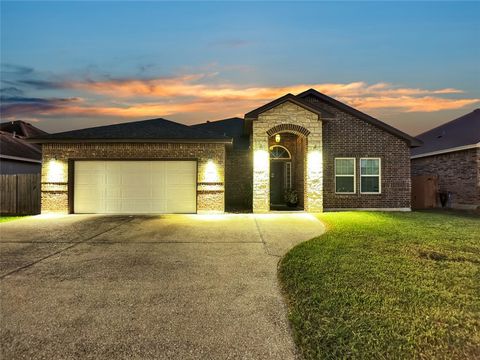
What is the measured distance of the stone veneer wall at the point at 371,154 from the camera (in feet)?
45.2

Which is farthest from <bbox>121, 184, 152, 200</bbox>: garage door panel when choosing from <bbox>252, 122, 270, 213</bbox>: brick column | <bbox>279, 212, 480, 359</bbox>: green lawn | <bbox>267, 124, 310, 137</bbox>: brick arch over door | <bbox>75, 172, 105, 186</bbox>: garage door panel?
<bbox>279, 212, 480, 359</bbox>: green lawn

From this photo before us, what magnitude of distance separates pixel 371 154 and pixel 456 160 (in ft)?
18.0

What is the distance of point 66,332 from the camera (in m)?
3.18

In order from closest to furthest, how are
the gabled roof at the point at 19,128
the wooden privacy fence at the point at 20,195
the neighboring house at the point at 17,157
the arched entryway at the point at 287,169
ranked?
the wooden privacy fence at the point at 20,195, the arched entryway at the point at 287,169, the neighboring house at the point at 17,157, the gabled roof at the point at 19,128

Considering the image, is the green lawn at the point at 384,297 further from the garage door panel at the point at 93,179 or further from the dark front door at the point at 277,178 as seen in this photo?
the garage door panel at the point at 93,179

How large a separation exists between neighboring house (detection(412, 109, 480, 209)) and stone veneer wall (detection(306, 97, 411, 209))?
346 centimetres

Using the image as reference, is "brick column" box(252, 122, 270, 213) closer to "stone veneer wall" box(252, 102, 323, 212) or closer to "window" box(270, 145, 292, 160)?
"stone veneer wall" box(252, 102, 323, 212)

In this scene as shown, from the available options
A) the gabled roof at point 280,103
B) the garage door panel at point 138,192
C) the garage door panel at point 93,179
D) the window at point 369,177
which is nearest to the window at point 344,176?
the window at point 369,177

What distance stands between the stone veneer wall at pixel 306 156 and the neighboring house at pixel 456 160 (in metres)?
7.90

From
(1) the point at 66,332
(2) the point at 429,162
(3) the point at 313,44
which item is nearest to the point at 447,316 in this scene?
(1) the point at 66,332

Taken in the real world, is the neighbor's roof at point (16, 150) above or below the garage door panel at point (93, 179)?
above

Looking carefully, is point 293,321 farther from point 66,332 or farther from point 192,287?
point 66,332

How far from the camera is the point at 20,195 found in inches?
528

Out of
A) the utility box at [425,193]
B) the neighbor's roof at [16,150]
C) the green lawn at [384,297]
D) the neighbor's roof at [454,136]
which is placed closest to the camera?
the green lawn at [384,297]
